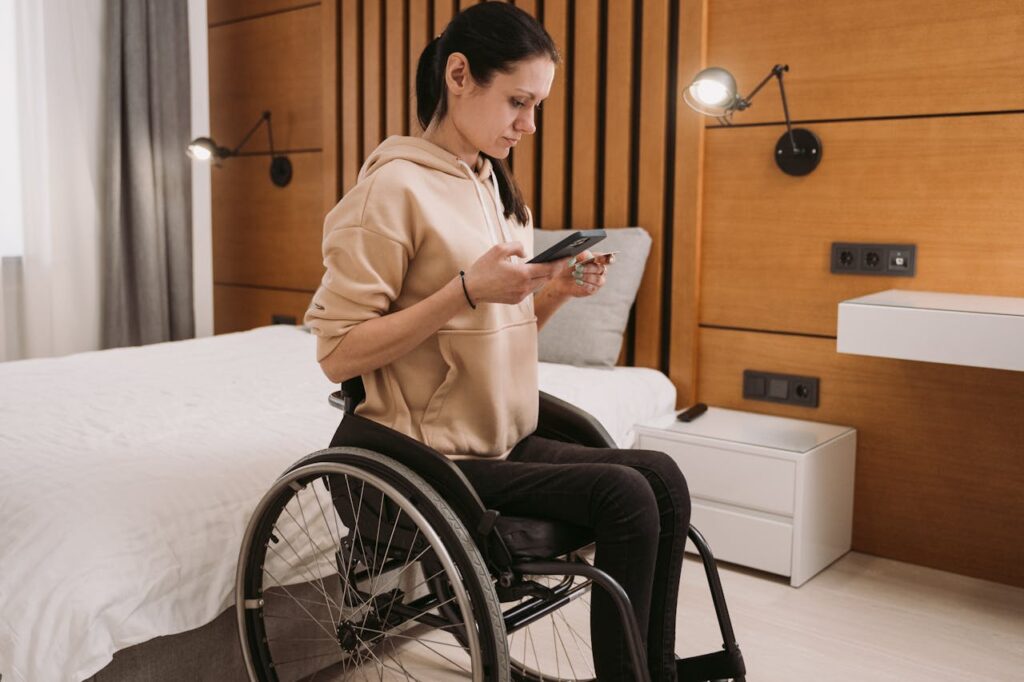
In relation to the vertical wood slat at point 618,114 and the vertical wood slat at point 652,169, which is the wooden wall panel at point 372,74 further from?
the vertical wood slat at point 652,169

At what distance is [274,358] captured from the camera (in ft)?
9.40

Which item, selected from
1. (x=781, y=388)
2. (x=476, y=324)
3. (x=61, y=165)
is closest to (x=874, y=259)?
(x=781, y=388)

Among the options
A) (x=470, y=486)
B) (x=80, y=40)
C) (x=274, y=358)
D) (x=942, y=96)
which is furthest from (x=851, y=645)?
(x=80, y=40)

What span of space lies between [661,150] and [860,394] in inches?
37.5

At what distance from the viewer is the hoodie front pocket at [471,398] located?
60.1 inches

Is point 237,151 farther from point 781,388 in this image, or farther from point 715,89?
point 781,388

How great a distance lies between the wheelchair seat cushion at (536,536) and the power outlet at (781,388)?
1.47 meters

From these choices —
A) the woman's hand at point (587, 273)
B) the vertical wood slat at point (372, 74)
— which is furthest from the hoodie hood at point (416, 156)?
the vertical wood slat at point (372, 74)

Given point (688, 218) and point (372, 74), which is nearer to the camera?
point (688, 218)

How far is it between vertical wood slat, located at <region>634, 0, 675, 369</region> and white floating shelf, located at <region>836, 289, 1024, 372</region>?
771mm

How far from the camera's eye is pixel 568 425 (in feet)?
5.73

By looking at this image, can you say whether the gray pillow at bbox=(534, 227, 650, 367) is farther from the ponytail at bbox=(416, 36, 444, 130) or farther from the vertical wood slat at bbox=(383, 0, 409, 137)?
the ponytail at bbox=(416, 36, 444, 130)

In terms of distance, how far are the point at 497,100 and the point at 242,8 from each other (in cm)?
308

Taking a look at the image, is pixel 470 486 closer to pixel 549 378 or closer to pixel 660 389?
pixel 549 378
